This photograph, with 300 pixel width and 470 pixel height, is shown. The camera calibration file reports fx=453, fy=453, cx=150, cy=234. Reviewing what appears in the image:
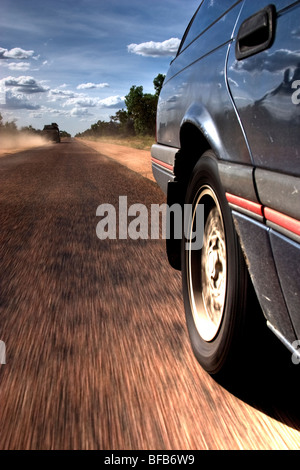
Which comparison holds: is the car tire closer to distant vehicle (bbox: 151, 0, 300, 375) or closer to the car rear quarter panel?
distant vehicle (bbox: 151, 0, 300, 375)

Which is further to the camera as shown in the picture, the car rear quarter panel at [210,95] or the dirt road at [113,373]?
the car rear quarter panel at [210,95]

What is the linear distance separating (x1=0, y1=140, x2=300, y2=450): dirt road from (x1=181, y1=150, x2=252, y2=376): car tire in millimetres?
172

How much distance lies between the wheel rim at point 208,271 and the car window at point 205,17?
0.97 m

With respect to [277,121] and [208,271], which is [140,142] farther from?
[277,121]

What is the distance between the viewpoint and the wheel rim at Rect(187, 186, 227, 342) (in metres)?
2.48

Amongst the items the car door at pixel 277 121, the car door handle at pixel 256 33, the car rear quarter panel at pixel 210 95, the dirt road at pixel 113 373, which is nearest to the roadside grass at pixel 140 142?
the dirt road at pixel 113 373

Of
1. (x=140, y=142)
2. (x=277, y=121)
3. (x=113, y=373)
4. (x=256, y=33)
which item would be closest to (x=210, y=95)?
(x=256, y=33)

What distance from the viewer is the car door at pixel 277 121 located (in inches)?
57.2

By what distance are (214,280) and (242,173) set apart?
2.88ft

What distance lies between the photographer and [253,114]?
174cm

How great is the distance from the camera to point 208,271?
2.68 metres

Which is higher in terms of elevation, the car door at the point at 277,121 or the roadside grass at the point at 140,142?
the car door at the point at 277,121

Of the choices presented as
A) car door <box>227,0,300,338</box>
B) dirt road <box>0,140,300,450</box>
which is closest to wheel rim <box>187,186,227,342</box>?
dirt road <box>0,140,300,450</box>

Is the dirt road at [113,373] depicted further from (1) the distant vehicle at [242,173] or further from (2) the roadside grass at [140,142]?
(2) the roadside grass at [140,142]
